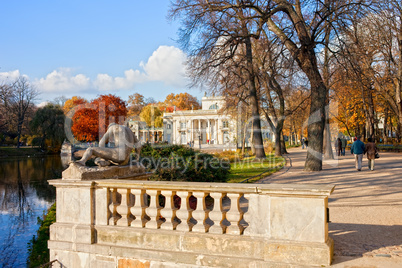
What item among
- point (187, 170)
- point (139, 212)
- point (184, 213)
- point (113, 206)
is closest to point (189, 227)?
point (184, 213)

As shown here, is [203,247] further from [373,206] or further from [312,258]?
[373,206]

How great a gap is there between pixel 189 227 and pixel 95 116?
201 ft

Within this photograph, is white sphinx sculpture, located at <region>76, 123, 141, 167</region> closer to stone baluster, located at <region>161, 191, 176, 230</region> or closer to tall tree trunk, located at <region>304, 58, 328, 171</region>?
stone baluster, located at <region>161, 191, 176, 230</region>

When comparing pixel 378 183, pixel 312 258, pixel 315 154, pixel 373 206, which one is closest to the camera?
pixel 312 258

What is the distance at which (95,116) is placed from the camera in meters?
63.0

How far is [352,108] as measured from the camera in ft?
127

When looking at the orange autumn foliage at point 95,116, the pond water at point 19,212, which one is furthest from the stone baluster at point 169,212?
the orange autumn foliage at point 95,116

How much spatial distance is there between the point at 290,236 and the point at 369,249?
1484 millimetres

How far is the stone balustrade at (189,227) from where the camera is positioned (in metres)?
4.23

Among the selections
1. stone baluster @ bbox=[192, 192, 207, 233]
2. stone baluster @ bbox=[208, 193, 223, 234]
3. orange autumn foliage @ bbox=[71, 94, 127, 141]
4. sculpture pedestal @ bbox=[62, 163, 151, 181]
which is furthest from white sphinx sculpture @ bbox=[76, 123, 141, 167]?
orange autumn foliage @ bbox=[71, 94, 127, 141]

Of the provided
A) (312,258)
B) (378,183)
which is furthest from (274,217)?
(378,183)

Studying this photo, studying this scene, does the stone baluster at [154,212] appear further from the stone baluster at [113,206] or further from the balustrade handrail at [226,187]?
the stone baluster at [113,206]

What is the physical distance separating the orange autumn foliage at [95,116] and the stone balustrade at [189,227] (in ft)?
180

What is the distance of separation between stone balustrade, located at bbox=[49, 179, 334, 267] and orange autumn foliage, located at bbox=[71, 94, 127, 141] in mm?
54754
